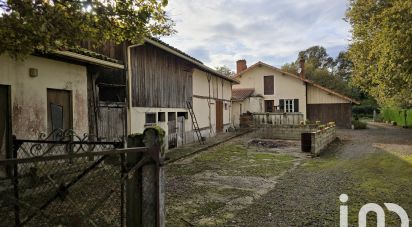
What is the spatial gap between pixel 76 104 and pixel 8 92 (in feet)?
6.64

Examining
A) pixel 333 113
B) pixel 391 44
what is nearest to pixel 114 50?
pixel 391 44

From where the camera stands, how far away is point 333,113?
28266mm

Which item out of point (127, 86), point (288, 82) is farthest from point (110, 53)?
point (288, 82)

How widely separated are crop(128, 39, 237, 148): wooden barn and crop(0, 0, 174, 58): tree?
6.10 m

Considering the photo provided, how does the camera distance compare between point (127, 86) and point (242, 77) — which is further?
point (242, 77)

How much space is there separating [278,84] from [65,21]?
2720cm

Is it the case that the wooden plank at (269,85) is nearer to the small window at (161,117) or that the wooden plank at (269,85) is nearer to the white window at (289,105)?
the white window at (289,105)

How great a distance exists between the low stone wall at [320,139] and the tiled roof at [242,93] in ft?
37.3

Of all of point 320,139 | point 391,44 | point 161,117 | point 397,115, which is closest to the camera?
point 391,44

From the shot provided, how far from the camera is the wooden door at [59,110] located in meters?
7.45

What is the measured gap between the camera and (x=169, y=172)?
365 inches

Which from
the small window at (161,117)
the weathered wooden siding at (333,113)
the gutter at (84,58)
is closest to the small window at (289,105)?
the weathered wooden siding at (333,113)

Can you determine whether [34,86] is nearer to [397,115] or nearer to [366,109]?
[397,115]

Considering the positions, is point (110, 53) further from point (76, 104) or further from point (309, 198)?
point (309, 198)
